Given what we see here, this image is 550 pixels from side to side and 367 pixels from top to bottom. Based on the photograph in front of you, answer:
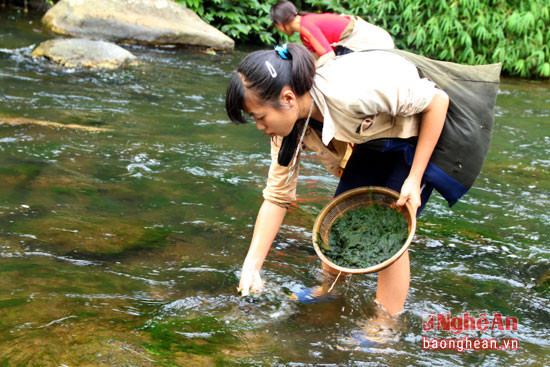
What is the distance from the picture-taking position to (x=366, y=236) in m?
2.39

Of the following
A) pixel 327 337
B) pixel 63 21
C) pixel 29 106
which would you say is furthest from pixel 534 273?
pixel 63 21

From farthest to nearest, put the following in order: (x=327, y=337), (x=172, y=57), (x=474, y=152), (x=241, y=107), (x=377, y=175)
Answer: (x=172, y=57), (x=377, y=175), (x=327, y=337), (x=474, y=152), (x=241, y=107)

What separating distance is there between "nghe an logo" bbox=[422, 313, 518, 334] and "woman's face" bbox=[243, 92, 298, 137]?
116cm

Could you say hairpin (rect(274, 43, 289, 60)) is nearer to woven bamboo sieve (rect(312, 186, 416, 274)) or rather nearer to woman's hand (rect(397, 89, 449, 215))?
woman's hand (rect(397, 89, 449, 215))

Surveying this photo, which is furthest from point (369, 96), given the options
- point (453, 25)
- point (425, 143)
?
point (453, 25)

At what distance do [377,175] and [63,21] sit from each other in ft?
25.7

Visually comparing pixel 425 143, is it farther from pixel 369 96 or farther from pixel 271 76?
pixel 271 76

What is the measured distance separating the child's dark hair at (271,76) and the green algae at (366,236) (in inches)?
27.6

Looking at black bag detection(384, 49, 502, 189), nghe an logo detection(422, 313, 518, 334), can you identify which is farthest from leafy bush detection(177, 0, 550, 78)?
black bag detection(384, 49, 502, 189)

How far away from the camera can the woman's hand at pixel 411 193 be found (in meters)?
2.10

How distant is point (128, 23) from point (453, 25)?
576 centimetres

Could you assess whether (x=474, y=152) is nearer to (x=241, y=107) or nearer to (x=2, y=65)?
(x=241, y=107)

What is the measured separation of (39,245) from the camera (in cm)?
280

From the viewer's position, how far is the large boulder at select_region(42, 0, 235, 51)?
28.8ft
